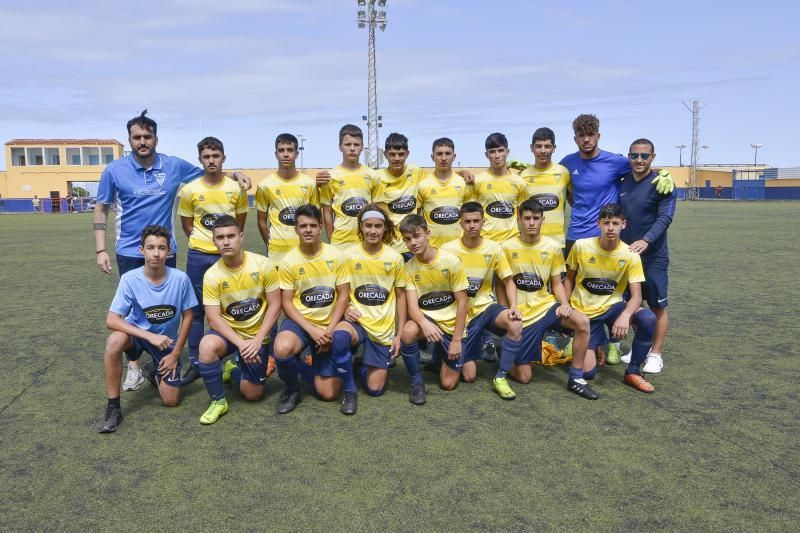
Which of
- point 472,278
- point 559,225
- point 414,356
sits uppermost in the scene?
point 559,225

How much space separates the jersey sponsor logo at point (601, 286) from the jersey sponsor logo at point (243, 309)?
2.66 meters

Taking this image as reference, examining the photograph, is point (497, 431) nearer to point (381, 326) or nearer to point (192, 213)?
point (381, 326)

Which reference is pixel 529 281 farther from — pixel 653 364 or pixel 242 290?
pixel 242 290

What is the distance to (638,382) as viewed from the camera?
14.8ft

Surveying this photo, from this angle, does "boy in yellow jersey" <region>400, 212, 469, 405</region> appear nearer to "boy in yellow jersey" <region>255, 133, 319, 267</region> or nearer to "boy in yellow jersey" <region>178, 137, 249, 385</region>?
"boy in yellow jersey" <region>255, 133, 319, 267</region>

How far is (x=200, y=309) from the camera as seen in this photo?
16.3 ft

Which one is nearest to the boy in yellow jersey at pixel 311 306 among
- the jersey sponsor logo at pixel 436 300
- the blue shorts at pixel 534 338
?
the jersey sponsor logo at pixel 436 300

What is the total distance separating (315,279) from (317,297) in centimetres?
14

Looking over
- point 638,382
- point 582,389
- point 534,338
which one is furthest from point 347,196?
point 638,382

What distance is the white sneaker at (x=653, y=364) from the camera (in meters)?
4.84

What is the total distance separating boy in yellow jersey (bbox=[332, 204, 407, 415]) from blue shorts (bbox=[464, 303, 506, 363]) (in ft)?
1.88

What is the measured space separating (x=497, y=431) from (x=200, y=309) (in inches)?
105

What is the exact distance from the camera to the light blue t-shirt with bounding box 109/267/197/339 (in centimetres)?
422

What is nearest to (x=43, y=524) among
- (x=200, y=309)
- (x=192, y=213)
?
(x=200, y=309)
